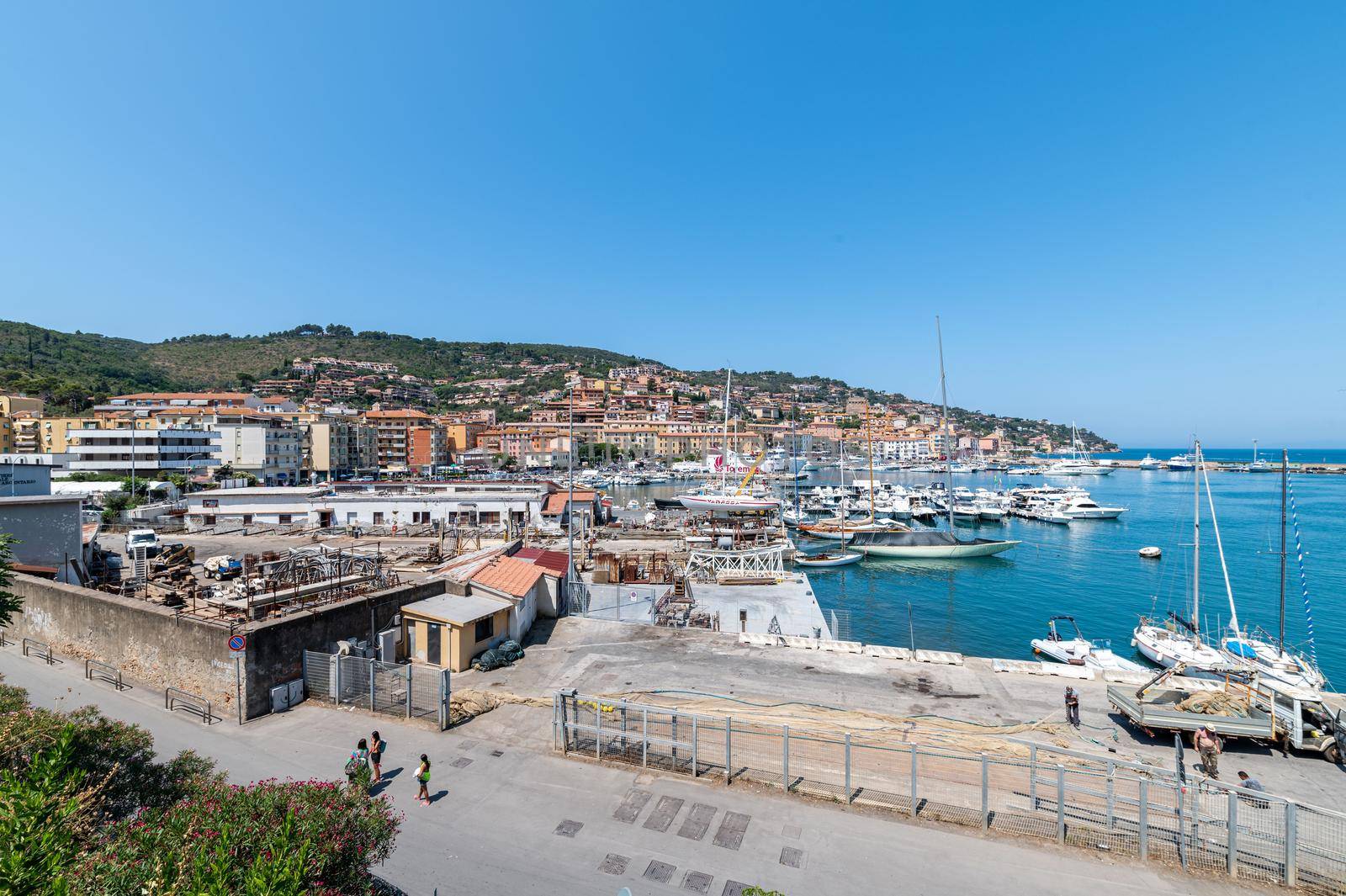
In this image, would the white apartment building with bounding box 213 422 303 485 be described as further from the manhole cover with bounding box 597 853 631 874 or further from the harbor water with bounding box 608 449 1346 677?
the manhole cover with bounding box 597 853 631 874

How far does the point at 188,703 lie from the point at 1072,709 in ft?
57.1

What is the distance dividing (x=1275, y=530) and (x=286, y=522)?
80.8 metres

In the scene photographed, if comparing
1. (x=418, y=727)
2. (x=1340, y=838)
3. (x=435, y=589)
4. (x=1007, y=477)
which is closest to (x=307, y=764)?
(x=418, y=727)

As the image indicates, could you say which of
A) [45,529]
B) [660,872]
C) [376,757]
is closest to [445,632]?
[376,757]

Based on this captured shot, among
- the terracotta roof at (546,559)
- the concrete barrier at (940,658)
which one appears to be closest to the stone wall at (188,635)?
the terracotta roof at (546,559)

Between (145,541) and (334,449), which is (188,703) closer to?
(145,541)

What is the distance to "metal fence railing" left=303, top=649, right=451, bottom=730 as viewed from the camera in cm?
1158

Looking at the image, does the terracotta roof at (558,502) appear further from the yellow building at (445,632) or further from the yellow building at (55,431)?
the yellow building at (55,431)

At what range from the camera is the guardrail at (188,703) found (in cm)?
1139

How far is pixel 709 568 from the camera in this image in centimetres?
3020

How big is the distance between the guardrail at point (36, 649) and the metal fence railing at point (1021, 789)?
41.9 feet

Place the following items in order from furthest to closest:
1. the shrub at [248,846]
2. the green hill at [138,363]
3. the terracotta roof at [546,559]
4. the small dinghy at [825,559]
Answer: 1. the green hill at [138,363]
2. the small dinghy at [825,559]
3. the terracotta roof at [546,559]
4. the shrub at [248,846]

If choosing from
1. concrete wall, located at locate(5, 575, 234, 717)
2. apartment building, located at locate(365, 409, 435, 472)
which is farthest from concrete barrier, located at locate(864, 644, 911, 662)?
apartment building, located at locate(365, 409, 435, 472)

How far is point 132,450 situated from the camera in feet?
183
